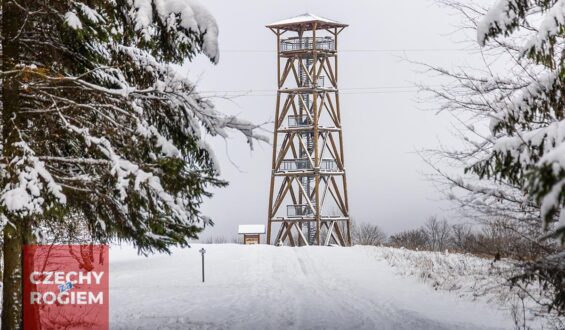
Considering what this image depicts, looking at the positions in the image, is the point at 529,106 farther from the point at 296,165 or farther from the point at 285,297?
the point at 296,165

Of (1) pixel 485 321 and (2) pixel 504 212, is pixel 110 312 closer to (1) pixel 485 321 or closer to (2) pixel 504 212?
(1) pixel 485 321

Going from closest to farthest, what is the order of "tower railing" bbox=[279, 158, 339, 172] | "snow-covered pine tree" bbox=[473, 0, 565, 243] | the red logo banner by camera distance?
"snow-covered pine tree" bbox=[473, 0, 565, 243], the red logo banner, "tower railing" bbox=[279, 158, 339, 172]

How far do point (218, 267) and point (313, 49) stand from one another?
14.4 m

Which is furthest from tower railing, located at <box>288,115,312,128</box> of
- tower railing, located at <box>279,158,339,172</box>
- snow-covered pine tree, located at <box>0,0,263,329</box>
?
snow-covered pine tree, located at <box>0,0,263,329</box>

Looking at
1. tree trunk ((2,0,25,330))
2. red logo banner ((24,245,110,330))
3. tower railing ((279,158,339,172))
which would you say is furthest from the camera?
tower railing ((279,158,339,172))

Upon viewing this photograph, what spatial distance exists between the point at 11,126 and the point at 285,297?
28.5 feet

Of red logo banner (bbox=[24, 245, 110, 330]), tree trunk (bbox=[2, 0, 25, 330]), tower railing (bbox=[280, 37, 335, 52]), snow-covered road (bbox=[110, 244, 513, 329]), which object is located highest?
tower railing (bbox=[280, 37, 335, 52])

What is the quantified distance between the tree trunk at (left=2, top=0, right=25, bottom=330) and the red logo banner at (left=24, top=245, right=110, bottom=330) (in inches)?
18.0

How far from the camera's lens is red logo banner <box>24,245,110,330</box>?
8.01 metres

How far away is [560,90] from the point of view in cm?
604

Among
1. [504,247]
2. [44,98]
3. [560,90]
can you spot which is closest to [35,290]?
[44,98]

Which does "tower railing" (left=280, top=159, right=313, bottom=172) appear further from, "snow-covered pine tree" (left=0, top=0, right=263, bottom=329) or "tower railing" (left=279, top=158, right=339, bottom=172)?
"snow-covered pine tree" (left=0, top=0, right=263, bottom=329)

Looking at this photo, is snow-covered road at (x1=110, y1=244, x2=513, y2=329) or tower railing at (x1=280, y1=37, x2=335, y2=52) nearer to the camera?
snow-covered road at (x1=110, y1=244, x2=513, y2=329)

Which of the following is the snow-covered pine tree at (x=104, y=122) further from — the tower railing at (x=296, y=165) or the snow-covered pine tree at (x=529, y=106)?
the tower railing at (x=296, y=165)
